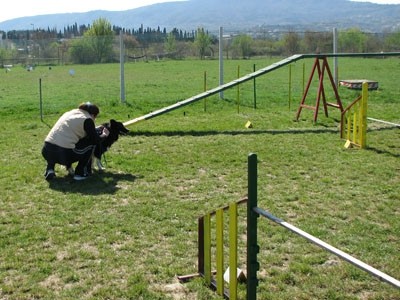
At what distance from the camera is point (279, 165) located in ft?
27.9

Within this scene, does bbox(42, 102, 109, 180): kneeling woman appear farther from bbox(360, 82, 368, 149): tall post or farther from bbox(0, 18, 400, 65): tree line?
bbox(0, 18, 400, 65): tree line

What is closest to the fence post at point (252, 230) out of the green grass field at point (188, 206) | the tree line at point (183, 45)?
the green grass field at point (188, 206)

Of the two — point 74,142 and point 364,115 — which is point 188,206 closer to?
point 74,142

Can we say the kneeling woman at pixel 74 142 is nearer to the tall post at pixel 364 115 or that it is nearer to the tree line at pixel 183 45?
the tall post at pixel 364 115

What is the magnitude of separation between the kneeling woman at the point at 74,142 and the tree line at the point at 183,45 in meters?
11.4

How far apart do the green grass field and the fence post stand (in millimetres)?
566

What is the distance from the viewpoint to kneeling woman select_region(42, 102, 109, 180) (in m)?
7.67

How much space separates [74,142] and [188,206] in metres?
2.12

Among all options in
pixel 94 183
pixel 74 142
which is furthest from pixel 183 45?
pixel 94 183

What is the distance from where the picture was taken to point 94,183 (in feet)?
24.9

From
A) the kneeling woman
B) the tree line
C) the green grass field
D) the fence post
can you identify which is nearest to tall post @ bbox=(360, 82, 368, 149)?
the green grass field

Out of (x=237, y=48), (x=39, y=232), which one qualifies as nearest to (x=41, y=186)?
(x=39, y=232)

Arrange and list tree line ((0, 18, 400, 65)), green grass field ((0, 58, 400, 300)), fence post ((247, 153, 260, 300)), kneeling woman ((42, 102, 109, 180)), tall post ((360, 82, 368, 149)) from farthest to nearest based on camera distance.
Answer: tree line ((0, 18, 400, 65)), tall post ((360, 82, 368, 149)), kneeling woman ((42, 102, 109, 180)), green grass field ((0, 58, 400, 300)), fence post ((247, 153, 260, 300))

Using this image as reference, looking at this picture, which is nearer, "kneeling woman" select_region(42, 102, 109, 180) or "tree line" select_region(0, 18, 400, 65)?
"kneeling woman" select_region(42, 102, 109, 180)
